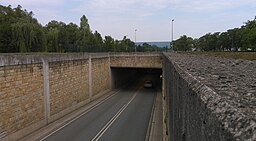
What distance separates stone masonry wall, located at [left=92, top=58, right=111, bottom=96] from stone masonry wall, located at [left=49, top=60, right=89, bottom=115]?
9.83 feet

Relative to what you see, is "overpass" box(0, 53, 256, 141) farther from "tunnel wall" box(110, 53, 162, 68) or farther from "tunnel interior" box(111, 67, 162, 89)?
"tunnel interior" box(111, 67, 162, 89)

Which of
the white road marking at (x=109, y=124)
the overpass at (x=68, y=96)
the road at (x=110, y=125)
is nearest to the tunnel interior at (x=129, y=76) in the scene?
the overpass at (x=68, y=96)

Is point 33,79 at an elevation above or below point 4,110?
above

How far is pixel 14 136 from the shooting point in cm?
1788

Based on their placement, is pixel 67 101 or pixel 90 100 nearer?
pixel 67 101

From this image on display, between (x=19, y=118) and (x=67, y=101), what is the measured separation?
8.36 meters

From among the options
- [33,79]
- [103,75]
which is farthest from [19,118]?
[103,75]

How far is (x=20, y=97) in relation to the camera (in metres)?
19.0

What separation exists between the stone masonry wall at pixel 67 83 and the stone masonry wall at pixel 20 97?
7.16 ft

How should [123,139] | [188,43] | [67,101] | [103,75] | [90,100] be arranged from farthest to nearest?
[188,43] → [103,75] → [90,100] → [67,101] → [123,139]

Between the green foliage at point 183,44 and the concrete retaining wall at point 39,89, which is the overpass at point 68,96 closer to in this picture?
the concrete retaining wall at point 39,89

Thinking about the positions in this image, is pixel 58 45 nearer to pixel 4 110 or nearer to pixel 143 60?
pixel 143 60

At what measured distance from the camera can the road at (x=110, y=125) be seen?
742 inches

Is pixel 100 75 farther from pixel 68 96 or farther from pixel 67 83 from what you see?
pixel 68 96
